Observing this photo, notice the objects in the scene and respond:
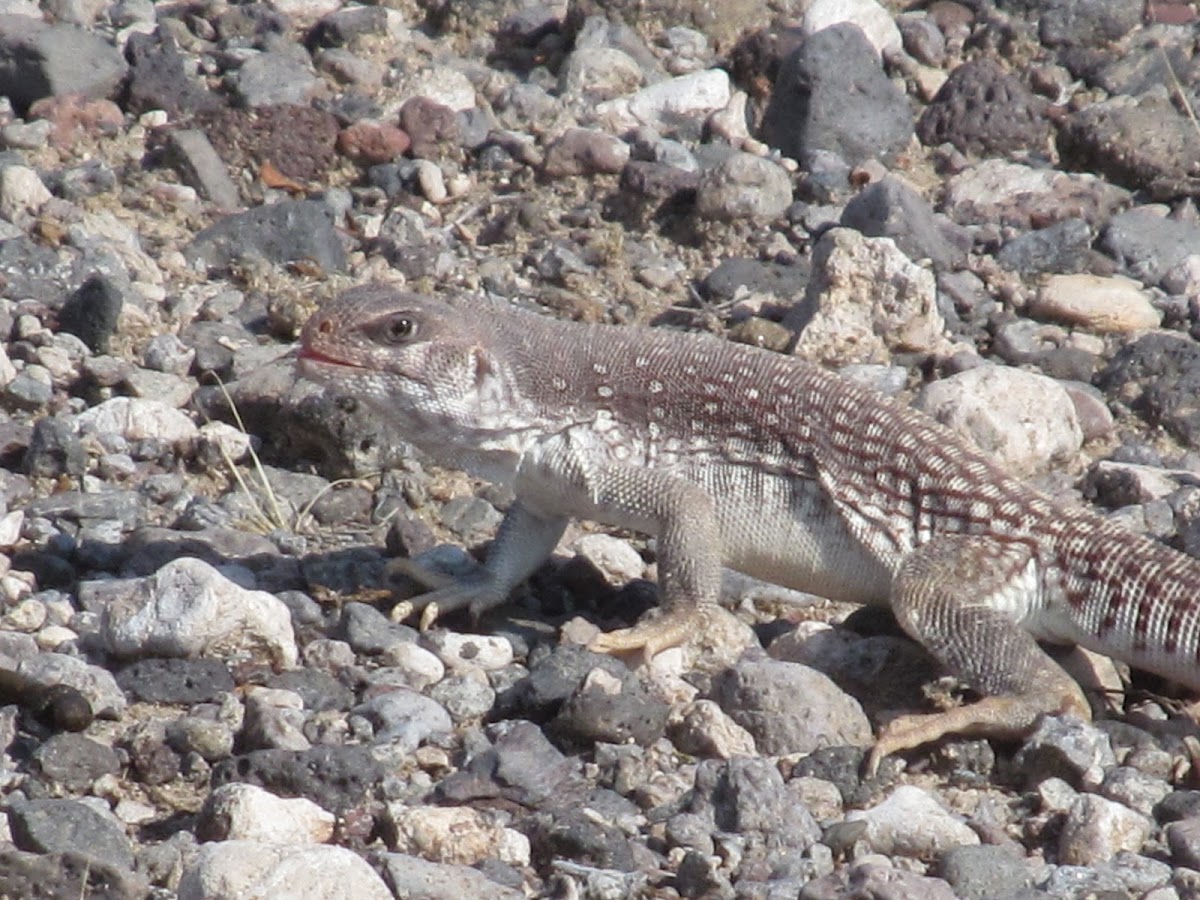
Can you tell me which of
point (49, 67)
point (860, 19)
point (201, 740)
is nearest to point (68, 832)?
point (201, 740)

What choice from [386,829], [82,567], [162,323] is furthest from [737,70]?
[386,829]

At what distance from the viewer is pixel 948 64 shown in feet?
43.3

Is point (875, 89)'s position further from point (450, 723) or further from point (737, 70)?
point (450, 723)

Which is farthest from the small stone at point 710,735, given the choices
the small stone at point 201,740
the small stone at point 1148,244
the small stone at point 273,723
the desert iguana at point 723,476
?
the small stone at point 1148,244

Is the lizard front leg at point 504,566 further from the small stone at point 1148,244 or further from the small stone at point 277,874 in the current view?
the small stone at point 1148,244

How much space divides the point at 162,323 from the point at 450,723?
4151 mm

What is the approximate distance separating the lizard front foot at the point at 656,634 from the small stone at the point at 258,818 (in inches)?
61.3

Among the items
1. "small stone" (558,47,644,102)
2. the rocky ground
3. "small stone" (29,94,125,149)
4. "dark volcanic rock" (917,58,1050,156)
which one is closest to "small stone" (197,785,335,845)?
the rocky ground

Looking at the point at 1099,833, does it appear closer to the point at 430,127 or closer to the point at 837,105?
the point at 837,105

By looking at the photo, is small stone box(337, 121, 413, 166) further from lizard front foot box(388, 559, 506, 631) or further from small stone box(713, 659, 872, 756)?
small stone box(713, 659, 872, 756)

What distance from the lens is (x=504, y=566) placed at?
7.99m

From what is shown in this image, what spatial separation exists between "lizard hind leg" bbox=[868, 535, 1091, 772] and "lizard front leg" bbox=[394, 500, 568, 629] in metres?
1.48

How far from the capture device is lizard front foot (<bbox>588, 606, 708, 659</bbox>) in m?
7.26

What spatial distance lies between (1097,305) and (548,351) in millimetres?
3949
